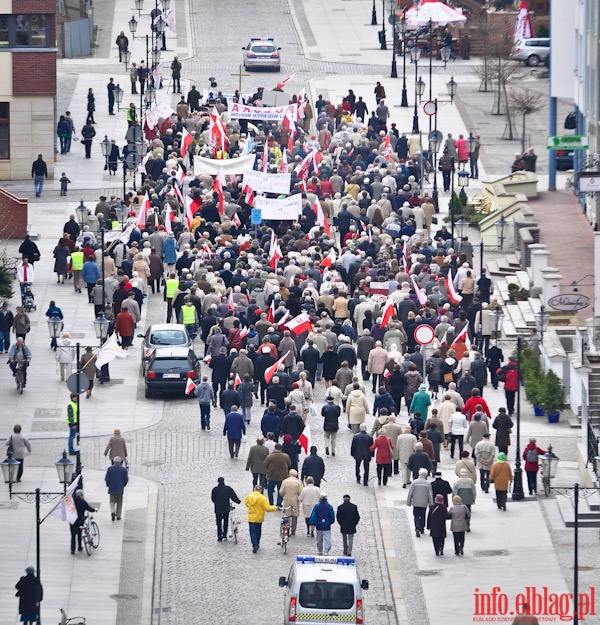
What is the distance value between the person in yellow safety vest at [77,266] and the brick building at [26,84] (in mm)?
15601

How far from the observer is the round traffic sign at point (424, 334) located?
144 ft

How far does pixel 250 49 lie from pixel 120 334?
4025cm

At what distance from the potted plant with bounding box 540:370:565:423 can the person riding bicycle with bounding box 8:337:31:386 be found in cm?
1086

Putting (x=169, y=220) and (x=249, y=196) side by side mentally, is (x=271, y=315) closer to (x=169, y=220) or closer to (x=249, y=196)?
(x=169, y=220)

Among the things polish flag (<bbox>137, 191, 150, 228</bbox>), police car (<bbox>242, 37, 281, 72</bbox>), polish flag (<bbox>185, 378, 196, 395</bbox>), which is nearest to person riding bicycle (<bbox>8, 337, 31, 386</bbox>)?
polish flag (<bbox>185, 378, 196, 395</bbox>)

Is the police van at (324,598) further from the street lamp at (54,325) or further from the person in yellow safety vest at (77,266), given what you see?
the person in yellow safety vest at (77,266)

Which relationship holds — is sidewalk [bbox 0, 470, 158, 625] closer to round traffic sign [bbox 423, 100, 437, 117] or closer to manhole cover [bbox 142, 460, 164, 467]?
manhole cover [bbox 142, 460, 164, 467]

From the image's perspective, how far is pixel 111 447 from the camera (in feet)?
130

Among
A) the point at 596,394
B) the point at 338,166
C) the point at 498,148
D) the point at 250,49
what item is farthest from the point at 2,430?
the point at 250,49

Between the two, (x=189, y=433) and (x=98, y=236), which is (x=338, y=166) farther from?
(x=189, y=433)

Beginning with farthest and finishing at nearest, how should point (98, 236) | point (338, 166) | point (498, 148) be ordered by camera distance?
point (498, 148), point (338, 166), point (98, 236)

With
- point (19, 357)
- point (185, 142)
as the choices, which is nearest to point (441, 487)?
point (19, 357)

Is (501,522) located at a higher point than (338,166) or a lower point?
lower

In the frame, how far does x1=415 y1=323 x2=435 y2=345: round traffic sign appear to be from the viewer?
43938 mm
